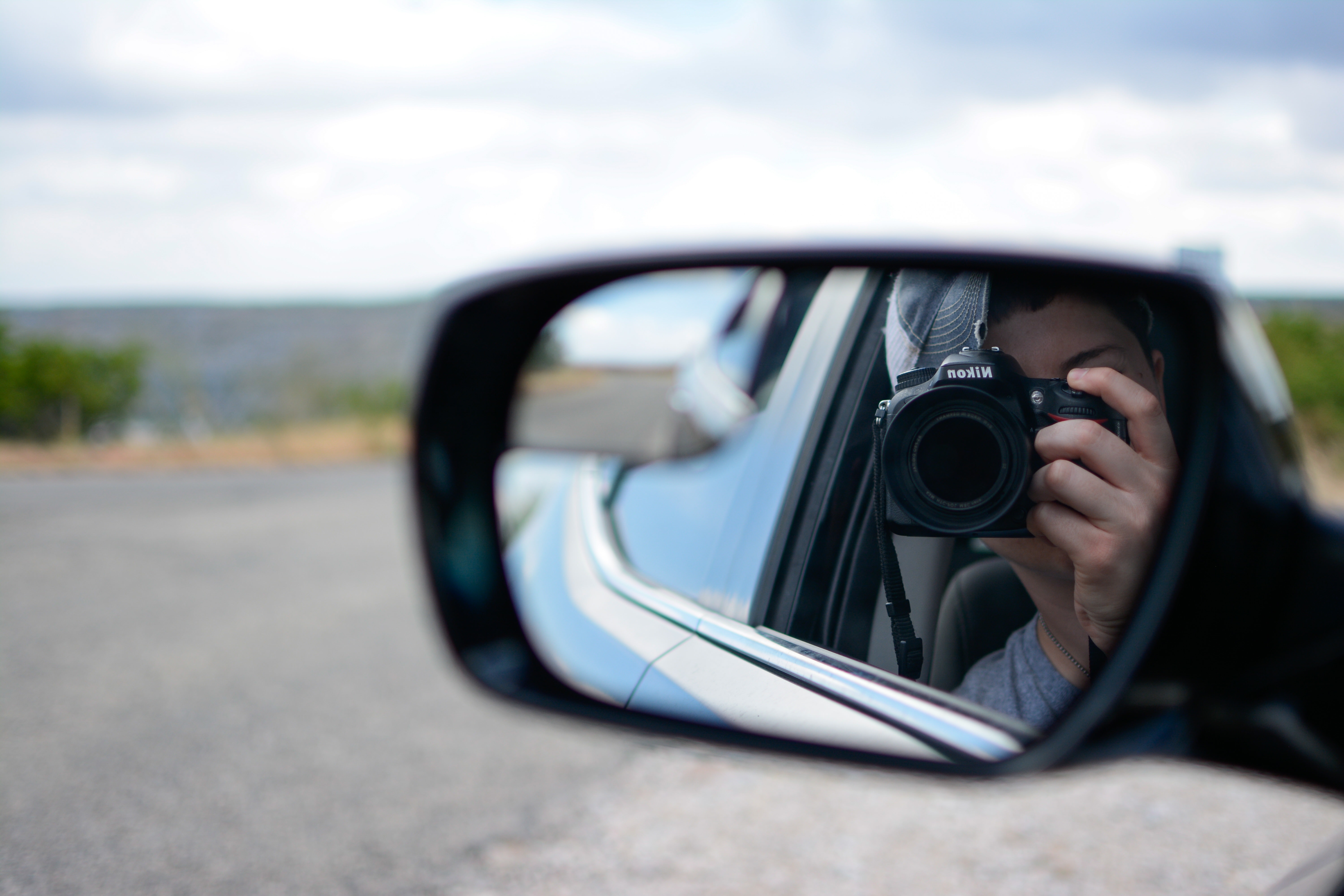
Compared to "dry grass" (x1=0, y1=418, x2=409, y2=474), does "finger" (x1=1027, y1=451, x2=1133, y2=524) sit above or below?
above

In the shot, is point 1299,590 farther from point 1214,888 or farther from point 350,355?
point 350,355

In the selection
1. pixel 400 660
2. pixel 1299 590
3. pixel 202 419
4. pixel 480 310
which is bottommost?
pixel 202 419

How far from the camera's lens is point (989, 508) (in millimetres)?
918

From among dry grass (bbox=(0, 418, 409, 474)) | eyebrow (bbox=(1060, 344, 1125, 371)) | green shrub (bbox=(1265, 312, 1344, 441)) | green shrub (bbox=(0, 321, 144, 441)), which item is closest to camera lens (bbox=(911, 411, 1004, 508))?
eyebrow (bbox=(1060, 344, 1125, 371))

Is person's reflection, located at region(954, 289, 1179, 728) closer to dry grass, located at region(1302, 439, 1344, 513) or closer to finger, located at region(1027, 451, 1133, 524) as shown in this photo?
finger, located at region(1027, 451, 1133, 524)

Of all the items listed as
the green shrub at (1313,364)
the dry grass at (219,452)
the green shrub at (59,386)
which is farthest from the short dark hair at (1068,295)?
the green shrub at (59,386)

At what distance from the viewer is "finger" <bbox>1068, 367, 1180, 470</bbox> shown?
3.04ft

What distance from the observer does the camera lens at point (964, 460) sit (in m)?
0.92

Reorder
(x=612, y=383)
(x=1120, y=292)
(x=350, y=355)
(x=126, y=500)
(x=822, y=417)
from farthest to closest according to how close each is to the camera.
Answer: (x=350, y=355) → (x=126, y=500) → (x=612, y=383) → (x=822, y=417) → (x=1120, y=292)

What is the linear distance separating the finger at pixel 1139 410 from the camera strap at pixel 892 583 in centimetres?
21

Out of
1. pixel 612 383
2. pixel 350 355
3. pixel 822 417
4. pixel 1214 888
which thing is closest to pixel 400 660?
pixel 612 383

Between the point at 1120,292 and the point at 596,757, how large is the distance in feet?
12.3

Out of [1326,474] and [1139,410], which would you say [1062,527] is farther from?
[1326,474]

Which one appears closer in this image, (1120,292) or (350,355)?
(1120,292)
